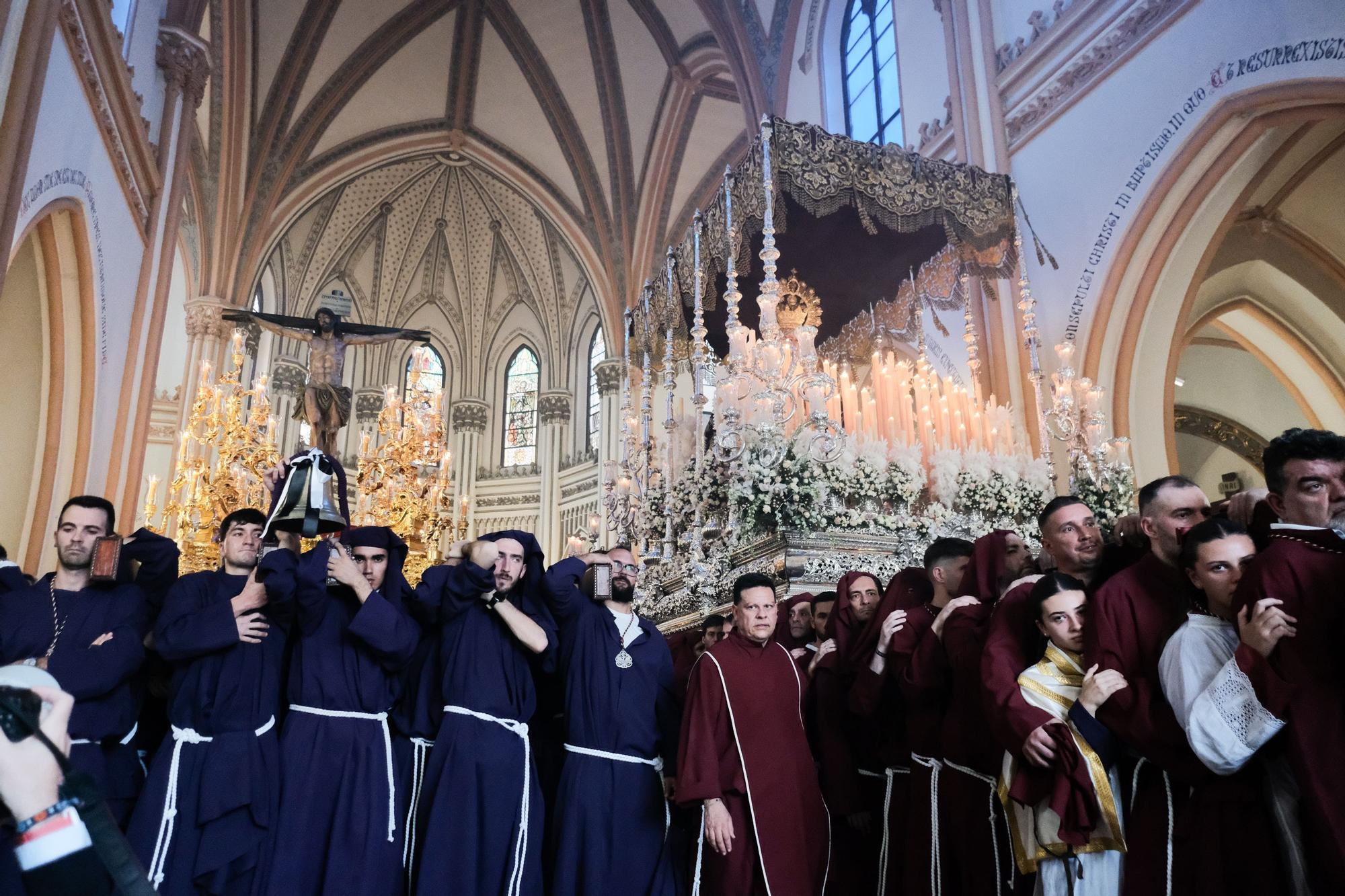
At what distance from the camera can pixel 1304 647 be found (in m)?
2.09

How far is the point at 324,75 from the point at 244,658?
16259 millimetres

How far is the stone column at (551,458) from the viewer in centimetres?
1997

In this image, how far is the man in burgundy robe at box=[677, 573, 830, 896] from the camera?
332 cm

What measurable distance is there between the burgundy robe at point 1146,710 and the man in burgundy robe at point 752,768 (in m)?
1.21

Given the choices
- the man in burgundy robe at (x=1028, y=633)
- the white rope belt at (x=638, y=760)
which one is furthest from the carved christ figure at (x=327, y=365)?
the man in burgundy robe at (x=1028, y=633)

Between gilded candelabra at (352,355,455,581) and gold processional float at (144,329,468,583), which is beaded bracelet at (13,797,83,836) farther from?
gilded candelabra at (352,355,455,581)

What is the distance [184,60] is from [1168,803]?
33.6 ft

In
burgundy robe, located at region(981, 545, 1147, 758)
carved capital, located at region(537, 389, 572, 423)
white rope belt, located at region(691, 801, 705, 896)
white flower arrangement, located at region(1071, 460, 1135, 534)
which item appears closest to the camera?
burgundy robe, located at region(981, 545, 1147, 758)

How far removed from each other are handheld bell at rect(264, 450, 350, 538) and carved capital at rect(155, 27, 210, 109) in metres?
7.75

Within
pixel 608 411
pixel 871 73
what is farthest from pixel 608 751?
pixel 608 411

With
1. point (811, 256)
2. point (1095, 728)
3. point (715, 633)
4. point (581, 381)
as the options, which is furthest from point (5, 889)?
point (581, 381)

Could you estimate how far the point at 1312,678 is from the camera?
2078 mm

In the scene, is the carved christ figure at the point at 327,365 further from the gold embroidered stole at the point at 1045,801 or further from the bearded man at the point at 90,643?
the gold embroidered stole at the point at 1045,801

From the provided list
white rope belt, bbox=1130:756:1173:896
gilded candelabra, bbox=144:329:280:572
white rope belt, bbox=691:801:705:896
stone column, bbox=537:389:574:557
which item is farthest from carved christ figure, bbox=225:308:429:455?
stone column, bbox=537:389:574:557
